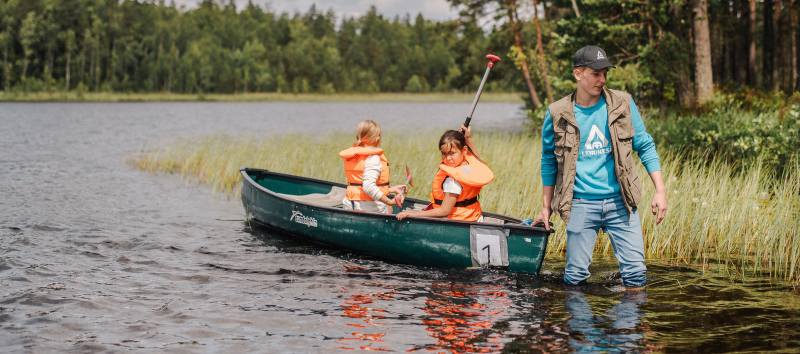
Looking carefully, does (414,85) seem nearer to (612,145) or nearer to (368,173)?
(368,173)

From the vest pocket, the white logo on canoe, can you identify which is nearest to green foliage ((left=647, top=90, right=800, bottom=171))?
the vest pocket

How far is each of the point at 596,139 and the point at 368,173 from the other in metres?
3.14

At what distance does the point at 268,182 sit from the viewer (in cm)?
993

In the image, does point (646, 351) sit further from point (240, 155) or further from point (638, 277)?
point (240, 155)

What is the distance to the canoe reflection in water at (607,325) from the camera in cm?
407

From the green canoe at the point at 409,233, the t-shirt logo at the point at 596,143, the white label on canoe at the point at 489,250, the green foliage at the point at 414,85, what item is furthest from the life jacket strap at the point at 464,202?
the green foliage at the point at 414,85

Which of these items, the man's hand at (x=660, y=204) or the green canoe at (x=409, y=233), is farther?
the green canoe at (x=409, y=233)

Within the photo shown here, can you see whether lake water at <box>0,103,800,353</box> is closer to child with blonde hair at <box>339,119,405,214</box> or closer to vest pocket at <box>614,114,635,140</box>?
child with blonde hair at <box>339,119,405,214</box>

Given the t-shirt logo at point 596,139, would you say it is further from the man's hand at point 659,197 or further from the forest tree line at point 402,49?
the forest tree line at point 402,49

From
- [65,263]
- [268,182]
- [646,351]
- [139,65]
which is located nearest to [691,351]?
[646,351]

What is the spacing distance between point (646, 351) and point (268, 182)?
7.18 meters

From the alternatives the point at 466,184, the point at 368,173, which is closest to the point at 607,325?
the point at 466,184

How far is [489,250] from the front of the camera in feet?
18.3

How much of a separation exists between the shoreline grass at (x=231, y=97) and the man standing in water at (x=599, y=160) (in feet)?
136
